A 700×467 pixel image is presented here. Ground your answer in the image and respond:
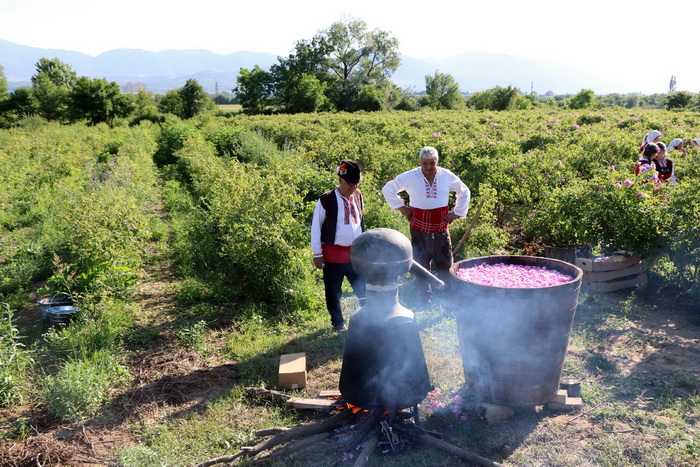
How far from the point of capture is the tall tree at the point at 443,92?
52.6 m

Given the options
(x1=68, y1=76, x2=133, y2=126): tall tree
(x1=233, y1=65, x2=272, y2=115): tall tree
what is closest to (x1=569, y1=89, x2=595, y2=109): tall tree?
(x1=233, y1=65, x2=272, y2=115): tall tree

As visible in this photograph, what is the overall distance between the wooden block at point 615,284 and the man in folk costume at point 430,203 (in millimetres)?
1866

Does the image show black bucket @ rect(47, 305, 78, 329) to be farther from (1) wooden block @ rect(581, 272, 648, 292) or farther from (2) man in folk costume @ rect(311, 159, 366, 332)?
(1) wooden block @ rect(581, 272, 648, 292)

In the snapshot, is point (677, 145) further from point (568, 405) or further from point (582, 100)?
point (582, 100)

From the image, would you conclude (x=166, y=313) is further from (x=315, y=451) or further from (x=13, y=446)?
(x=315, y=451)

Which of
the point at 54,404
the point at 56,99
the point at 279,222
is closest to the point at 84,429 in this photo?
the point at 54,404

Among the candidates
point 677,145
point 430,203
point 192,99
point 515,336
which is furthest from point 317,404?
point 192,99

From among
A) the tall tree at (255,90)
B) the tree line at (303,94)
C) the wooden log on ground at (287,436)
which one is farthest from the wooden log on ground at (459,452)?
the tall tree at (255,90)

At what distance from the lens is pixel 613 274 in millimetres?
5301

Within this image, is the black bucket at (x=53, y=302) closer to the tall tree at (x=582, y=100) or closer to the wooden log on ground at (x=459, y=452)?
the wooden log on ground at (x=459, y=452)

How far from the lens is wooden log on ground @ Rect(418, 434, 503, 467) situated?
104 inches

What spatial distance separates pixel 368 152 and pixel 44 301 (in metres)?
7.31

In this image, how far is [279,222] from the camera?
216 inches

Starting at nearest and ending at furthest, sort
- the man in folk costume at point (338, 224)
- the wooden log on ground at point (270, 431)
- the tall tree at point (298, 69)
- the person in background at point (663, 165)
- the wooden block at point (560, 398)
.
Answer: the wooden log on ground at point (270, 431) → the wooden block at point (560, 398) → the man in folk costume at point (338, 224) → the person in background at point (663, 165) → the tall tree at point (298, 69)
